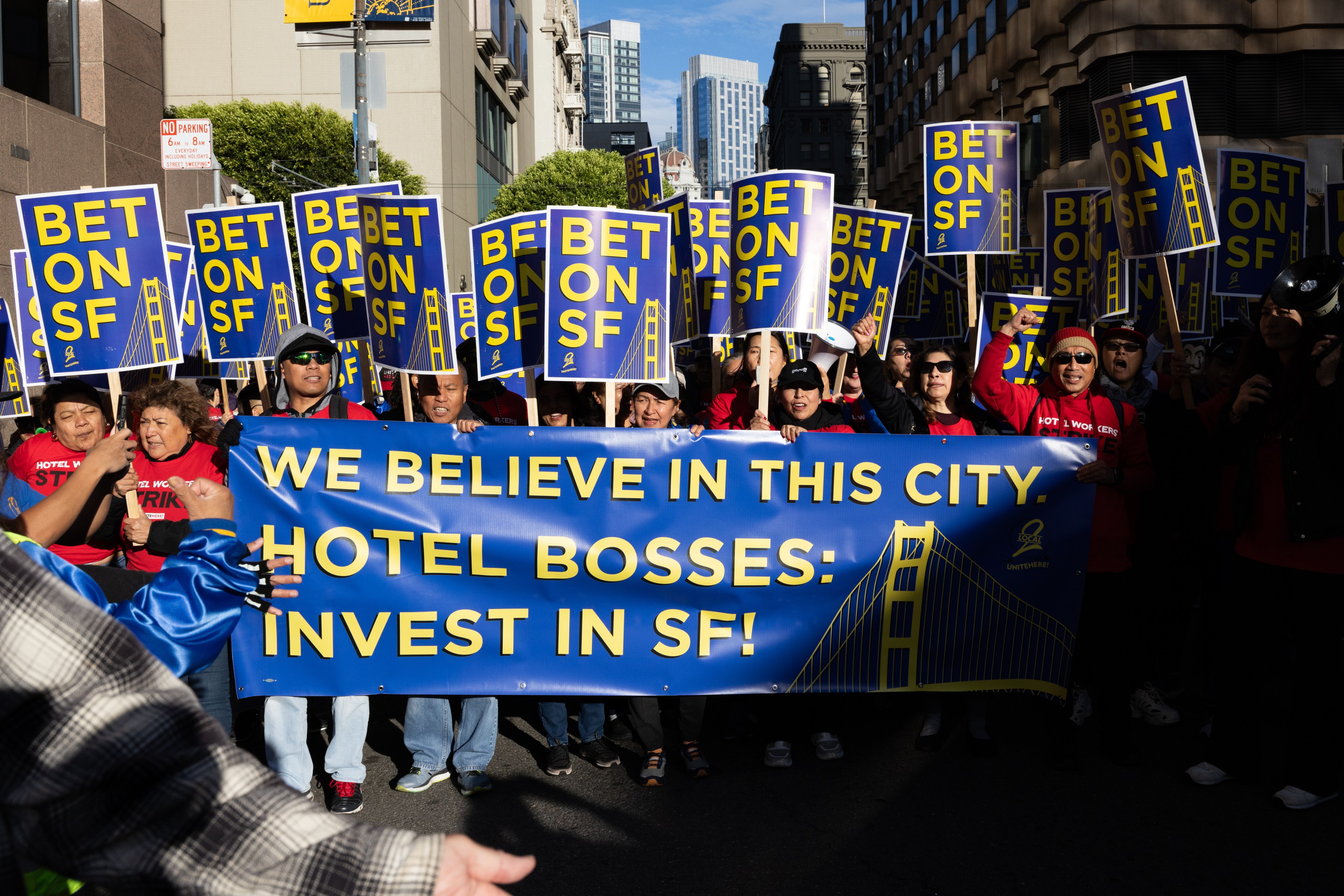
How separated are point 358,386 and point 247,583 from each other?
22.4 feet

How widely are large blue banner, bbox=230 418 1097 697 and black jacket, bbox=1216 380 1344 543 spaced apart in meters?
0.77

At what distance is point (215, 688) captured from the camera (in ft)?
13.4

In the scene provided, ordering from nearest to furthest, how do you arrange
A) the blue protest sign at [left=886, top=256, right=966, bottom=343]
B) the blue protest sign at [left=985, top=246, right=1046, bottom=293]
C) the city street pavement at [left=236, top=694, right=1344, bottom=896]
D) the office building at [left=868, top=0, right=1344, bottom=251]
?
the city street pavement at [left=236, top=694, right=1344, bottom=896] < the blue protest sign at [left=886, top=256, right=966, bottom=343] < the blue protest sign at [left=985, top=246, right=1046, bottom=293] < the office building at [left=868, top=0, right=1344, bottom=251]

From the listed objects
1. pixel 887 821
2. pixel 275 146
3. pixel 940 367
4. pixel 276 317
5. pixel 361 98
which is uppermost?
pixel 275 146

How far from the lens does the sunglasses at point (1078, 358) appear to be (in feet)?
15.9


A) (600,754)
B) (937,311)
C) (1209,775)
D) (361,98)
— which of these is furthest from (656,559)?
(361,98)

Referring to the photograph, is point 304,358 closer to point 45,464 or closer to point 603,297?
point 45,464

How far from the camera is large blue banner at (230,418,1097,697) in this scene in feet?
14.4

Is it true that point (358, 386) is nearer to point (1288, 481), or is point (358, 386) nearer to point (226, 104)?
point (1288, 481)

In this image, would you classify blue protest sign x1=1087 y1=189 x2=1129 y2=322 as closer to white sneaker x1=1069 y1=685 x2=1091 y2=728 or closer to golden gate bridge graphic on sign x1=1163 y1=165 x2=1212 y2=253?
golden gate bridge graphic on sign x1=1163 y1=165 x2=1212 y2=253

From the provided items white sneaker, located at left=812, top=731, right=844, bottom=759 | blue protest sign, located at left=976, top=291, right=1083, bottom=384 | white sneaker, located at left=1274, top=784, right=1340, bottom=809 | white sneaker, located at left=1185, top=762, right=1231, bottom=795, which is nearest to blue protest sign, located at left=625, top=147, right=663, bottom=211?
blue protest sign, located at left=976, top=291, right=1083, bottom=384

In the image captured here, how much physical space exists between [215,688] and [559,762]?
1458 mm

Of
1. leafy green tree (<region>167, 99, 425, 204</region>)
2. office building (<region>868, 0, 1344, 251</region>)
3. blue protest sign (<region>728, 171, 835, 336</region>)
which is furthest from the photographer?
leafy green tree (<region>167, 99, 425, 204</region>)

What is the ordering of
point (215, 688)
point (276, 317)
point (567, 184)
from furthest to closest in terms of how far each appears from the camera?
point (567, 184) < point (276, 317) < point (215, 688)
